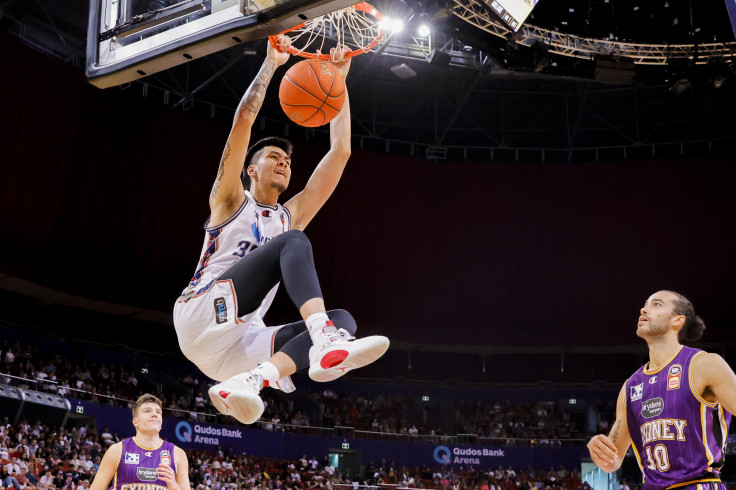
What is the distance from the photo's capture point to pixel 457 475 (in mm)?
24062

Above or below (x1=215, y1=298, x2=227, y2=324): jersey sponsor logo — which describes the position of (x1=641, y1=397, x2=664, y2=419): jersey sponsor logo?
below

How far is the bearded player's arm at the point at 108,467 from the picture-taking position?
23.5ft

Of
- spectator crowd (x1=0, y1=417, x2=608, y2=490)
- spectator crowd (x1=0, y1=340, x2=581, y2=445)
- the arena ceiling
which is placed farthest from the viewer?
spectator crowd (x1=0, y1=340, x2=581, y2=445)

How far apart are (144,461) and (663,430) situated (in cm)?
464

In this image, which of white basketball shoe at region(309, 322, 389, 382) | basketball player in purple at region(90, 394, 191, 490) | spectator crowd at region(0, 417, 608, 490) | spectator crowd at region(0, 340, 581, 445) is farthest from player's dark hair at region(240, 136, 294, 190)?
spectator crowd at region(0, 340, 581, 445)

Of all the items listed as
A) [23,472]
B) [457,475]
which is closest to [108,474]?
[23,472]

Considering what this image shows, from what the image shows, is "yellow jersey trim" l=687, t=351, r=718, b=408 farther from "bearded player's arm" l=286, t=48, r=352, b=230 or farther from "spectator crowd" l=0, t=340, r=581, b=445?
"spectator crowd" l=0, t=340, r=581, b=445

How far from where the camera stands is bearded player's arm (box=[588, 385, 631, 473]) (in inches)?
199

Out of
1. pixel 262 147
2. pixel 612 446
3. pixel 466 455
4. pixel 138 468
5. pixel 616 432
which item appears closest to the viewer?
pixel 612 446

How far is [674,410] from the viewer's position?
501cm

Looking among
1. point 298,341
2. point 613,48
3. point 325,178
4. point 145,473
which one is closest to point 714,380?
point 298,341

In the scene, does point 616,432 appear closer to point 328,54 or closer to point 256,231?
point 256,231

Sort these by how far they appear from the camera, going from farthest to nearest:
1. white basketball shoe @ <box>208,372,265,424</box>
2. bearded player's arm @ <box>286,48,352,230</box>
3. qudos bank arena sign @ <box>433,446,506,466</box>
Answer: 1. qudos bank arena sign @ <box>433,446,506,466</box>
2. bearded player's arm @ <box>286,48,352,230</box>
3. white basketball shoe @ <box>208,372,265,424</box>

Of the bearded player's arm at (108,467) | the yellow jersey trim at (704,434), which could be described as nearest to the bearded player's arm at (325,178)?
the yellow jersey trim at (704,434)
